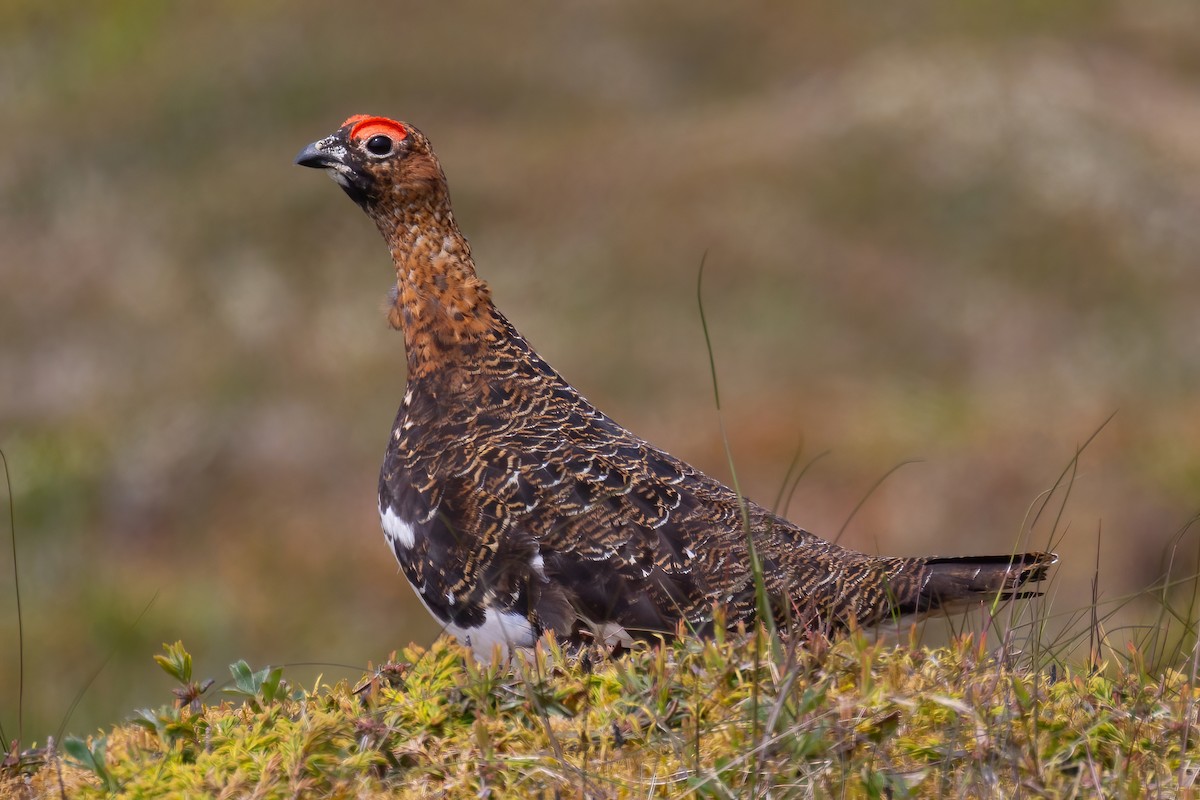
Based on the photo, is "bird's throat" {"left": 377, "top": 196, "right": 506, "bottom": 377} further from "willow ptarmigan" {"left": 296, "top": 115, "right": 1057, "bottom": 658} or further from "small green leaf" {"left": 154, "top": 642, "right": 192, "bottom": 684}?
"small green leaf" {"left": 154, "top": 642, "right": 192, "bottom": 684}

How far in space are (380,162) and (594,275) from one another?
13001mm

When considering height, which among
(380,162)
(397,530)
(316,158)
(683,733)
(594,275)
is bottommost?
(683,733)

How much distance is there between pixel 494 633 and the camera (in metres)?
4.98

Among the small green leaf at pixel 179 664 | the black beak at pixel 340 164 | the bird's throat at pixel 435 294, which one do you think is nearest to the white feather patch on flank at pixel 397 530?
the bird's throat at pixel 435 294

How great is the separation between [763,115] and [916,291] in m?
4.93

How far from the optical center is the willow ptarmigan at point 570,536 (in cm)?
491

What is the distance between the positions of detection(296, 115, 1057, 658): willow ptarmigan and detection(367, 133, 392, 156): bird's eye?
3.05 ft

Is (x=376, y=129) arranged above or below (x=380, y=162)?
above

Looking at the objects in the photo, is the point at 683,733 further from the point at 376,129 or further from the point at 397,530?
the point at 376,129

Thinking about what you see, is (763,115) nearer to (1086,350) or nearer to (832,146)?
(832,146)

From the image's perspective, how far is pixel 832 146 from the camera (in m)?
21.5

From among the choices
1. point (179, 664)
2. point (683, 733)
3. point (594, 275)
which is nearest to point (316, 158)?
point (179, 664)

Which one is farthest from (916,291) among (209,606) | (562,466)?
(562,466)

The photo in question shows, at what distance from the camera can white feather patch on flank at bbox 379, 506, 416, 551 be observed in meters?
5.28
